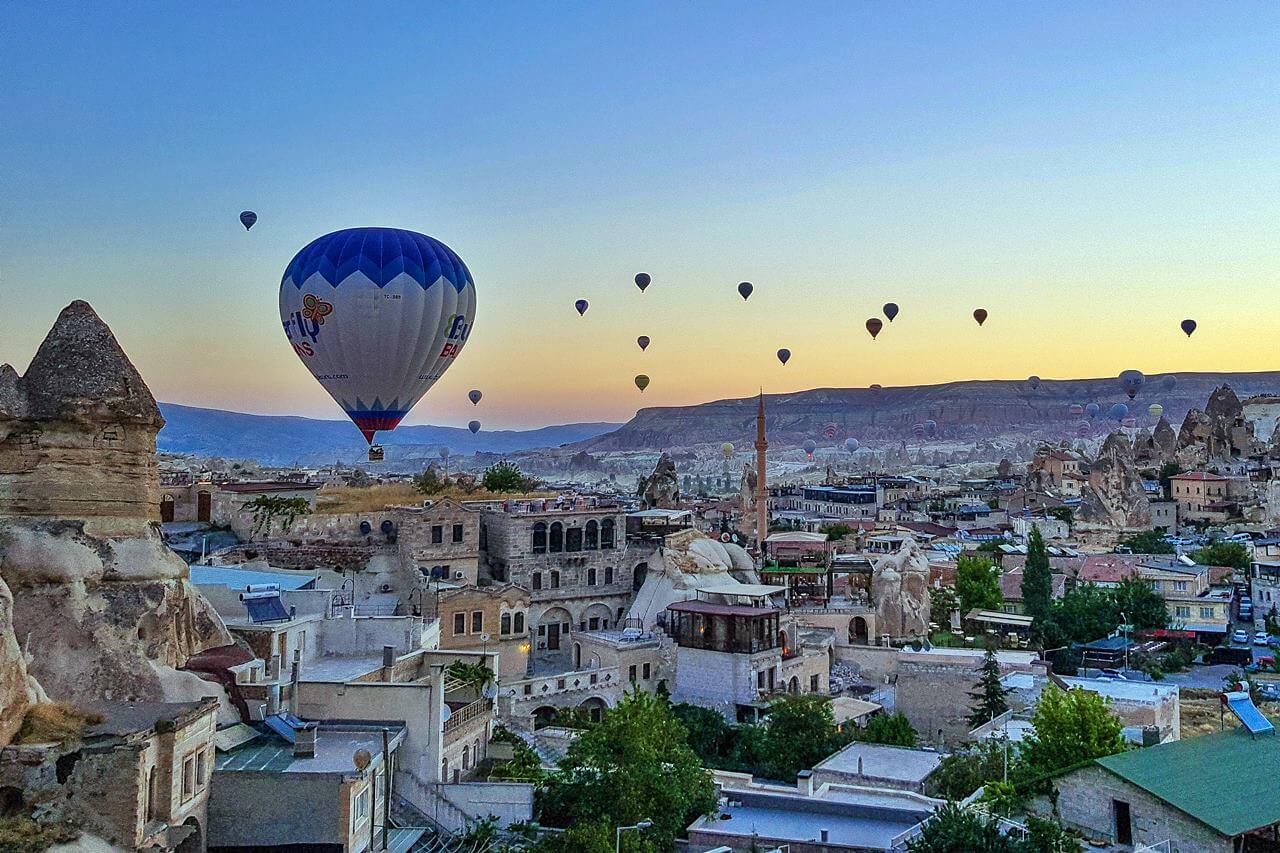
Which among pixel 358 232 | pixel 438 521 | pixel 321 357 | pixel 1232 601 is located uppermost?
pixel 358 232

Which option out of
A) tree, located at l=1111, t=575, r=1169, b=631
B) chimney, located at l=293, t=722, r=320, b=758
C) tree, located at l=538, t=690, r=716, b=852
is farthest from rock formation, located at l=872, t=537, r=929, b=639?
chimney, located at l=293, t=722, r=320, b=758

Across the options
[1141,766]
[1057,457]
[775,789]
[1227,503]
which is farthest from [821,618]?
[1057,457]

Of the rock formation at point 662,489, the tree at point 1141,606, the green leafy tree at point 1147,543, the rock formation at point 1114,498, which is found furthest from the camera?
the rock formation at point 1114,498

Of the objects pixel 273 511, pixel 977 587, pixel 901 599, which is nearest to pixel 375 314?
pixel 273 511

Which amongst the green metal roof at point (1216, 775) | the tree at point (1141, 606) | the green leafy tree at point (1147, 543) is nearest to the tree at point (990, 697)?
the green metal roof at point (1216, 775)

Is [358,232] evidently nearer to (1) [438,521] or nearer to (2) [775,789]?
(1) [438,521]

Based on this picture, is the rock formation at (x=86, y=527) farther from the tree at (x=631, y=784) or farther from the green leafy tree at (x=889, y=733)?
the green leafy tree at (x=889, y=733)
